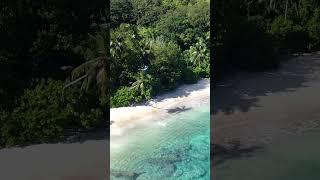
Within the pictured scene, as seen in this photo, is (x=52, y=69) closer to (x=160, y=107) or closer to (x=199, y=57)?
(x=160, y=107)

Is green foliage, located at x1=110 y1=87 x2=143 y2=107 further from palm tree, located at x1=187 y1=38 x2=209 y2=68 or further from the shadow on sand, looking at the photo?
palm tree, located at x1=187 y1=38 x2=209 y2=68

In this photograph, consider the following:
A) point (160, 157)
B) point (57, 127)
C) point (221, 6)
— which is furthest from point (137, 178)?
point (221, 6)

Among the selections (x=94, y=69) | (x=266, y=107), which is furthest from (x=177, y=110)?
(x=266, y=107)

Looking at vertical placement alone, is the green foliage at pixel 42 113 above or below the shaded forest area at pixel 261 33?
below

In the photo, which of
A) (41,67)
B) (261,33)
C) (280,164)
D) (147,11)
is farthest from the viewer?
(261,33)

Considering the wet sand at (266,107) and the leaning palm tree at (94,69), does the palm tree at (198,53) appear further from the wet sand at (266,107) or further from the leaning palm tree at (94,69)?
the wet sand at (266,107)

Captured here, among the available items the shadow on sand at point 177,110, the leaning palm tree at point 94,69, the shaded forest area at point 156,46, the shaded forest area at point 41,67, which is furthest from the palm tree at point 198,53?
the shaded forest area at point 41,67

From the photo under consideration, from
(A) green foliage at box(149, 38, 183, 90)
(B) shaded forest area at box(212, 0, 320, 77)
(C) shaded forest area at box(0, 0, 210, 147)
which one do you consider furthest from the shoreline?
(B) shaded forest area at box(212, 0, 320, 77)
